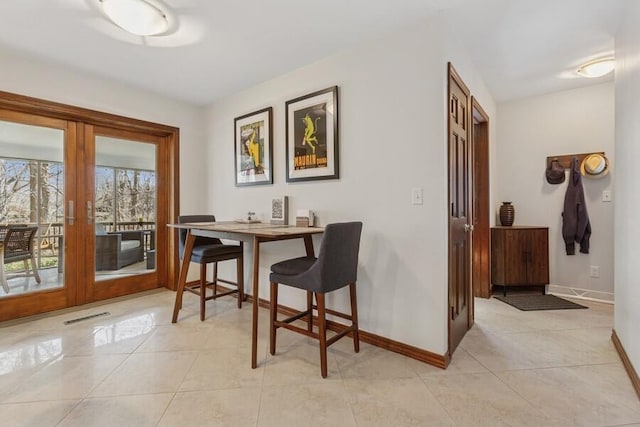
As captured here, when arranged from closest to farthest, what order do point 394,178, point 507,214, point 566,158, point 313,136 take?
point 394,178 → point 313,136 → point 566,158 → point 507,214

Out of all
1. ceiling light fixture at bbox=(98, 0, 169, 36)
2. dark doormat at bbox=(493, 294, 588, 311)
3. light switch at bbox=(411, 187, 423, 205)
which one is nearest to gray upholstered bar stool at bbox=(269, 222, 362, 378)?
light switch at bbox=(411, 187, 423, 205)

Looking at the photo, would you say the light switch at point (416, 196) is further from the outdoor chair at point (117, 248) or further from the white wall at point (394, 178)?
the outdoor chair at point (117, 248)

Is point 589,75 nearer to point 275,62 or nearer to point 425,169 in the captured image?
point 425,169

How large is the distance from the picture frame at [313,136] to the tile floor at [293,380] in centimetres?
143

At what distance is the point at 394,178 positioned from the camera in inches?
86.6

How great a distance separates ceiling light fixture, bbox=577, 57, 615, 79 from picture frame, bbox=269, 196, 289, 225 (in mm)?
3126

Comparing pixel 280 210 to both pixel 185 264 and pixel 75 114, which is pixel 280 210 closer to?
pixel 185 264

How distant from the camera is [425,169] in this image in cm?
205

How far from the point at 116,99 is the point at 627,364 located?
4867 millimetres

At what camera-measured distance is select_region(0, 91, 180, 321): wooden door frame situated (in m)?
2.70

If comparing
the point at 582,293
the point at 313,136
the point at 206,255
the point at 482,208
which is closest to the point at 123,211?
the point at 206,255

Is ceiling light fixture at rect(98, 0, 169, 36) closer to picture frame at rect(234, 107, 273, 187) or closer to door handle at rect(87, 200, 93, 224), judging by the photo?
picture frame at rect(234, 107, 273, 187)

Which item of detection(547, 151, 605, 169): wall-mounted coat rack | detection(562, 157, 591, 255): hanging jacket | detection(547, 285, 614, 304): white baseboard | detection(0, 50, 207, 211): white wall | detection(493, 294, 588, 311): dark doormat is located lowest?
detection(493, 294, 588, 311): dark doormat

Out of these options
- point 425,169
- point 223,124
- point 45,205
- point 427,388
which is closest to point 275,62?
point 223,124
